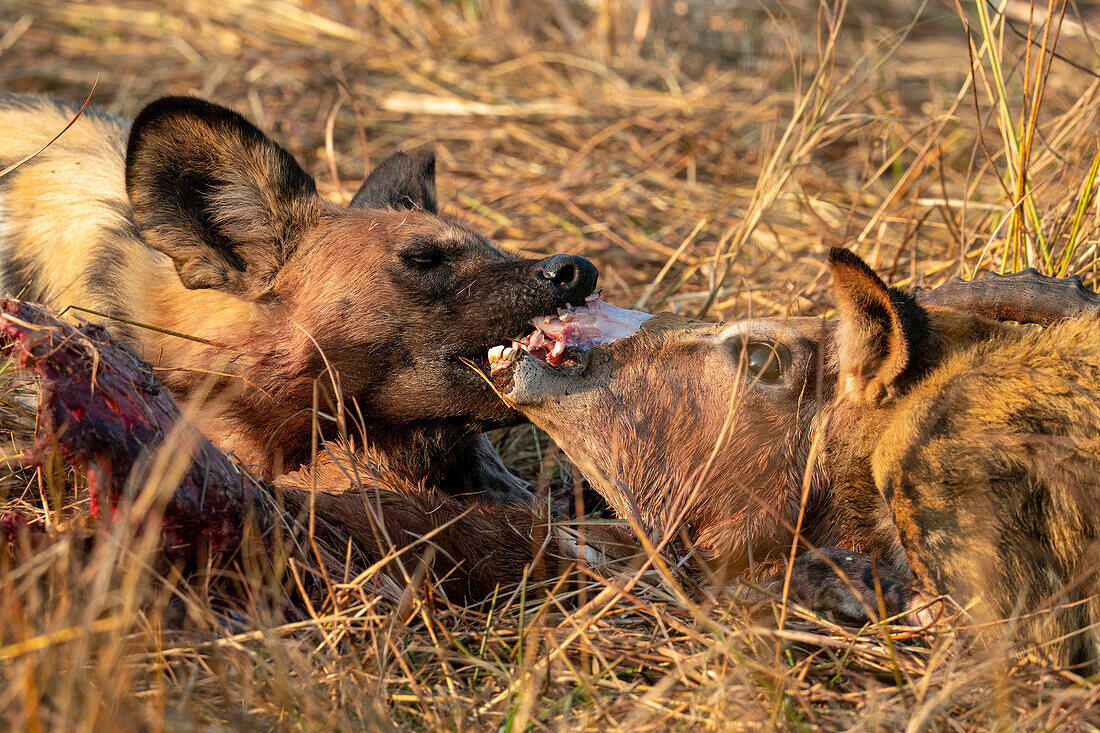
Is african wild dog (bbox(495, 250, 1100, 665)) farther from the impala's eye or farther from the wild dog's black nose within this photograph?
the wild dog's black nose

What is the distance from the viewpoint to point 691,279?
5285mm

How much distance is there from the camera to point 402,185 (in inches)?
162

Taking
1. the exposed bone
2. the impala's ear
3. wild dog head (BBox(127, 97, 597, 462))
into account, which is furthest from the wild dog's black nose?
the exposed bone

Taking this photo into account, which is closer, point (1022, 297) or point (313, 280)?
point (1022, 297)

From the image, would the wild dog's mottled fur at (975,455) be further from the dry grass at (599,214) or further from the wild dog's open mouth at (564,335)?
the wild dog's open mouth at (564,335)

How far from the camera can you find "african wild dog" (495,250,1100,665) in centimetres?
260

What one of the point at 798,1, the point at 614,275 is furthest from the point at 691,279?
the point at 798,1

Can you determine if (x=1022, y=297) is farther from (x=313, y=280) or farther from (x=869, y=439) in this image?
(x=313, y=280)

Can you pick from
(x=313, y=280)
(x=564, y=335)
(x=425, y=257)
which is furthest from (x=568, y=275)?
(x=313, y=280)

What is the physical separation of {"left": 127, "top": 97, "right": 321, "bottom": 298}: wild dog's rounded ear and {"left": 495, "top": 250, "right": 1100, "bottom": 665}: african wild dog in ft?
3.19

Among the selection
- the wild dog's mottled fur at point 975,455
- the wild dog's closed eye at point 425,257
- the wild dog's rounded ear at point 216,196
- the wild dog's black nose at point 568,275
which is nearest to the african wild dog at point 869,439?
the wild dog's mottled fur at point 975,455

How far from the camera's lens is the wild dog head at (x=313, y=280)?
11.2ft

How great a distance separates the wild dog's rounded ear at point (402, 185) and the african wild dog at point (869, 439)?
1.05m

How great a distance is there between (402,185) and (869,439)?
6.92ft
